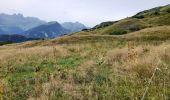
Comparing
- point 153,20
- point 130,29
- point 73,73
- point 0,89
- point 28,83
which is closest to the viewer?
point 0,89

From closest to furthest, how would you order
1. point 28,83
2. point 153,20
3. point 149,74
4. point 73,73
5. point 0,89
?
point 0,89 < point 149,74 < point 28,83 < point 73,73 < point 153,20

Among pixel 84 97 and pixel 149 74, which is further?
pixel 149 74

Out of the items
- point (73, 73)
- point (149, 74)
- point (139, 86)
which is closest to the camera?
point (139, 86)

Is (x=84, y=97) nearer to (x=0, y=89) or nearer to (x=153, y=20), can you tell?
(x=0, y=89)

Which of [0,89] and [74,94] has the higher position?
[0,89]

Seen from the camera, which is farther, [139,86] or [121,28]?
[121,28]

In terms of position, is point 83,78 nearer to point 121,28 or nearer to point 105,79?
point 105,79

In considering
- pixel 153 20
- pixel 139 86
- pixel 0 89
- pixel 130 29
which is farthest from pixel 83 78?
pixel 153 20

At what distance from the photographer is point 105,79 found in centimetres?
1027

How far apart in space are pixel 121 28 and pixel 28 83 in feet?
239

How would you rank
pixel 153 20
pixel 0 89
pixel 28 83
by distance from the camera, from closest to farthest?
1. pixel 0 89
2. pixel 28 83
3. pixel 153 20

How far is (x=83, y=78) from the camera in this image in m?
10.9

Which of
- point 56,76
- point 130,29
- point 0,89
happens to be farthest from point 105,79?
point 130,29

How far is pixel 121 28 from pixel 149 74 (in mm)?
73296
